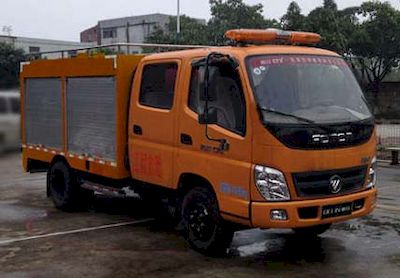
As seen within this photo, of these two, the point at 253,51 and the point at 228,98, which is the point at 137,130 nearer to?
the point at 228,98

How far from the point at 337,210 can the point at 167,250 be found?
6.18ft

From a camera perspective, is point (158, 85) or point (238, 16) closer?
point (158, 85)

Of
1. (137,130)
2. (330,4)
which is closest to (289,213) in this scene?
(137,130)

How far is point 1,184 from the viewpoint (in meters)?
12.3

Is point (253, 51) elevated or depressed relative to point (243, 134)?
elevated

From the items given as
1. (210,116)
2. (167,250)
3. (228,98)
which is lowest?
(167,250)

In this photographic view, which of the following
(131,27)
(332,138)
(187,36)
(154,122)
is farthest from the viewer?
(131,27)

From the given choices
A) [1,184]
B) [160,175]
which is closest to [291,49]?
[160,175]

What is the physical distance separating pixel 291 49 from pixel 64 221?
396 centimetres

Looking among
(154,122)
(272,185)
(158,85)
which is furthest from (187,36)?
(272,185)

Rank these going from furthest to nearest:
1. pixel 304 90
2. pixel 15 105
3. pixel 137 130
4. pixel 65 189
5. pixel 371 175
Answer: pixel 65 189, pixel 137 130, pixel 371 175, pixel 304 90, pixel 15 105

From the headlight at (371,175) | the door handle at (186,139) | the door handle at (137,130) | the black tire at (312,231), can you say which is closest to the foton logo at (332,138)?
the headlight at (371,175)

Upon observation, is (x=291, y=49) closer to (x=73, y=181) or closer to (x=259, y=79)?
(x=259, y=79)

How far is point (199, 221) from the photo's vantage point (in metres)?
6.48
